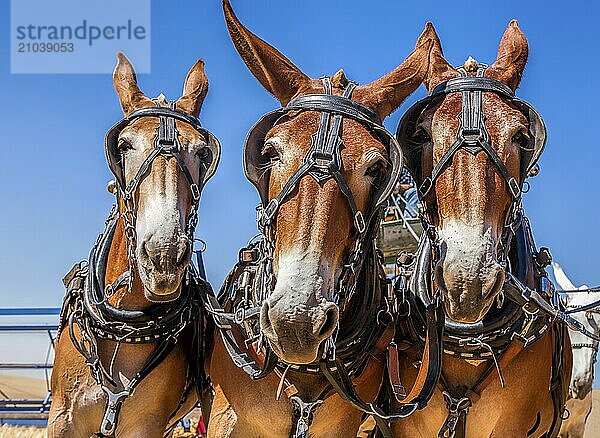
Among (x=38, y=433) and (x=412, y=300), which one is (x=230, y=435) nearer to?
(x=412, y=300)

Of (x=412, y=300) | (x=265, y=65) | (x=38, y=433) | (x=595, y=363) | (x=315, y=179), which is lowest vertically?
(x=38, y=433)

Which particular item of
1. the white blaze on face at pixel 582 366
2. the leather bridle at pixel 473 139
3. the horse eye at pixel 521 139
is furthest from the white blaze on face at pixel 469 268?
the white blaze on face at pixel 582 366

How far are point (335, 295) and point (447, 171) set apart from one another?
75 centimetres

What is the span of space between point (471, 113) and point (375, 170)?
1.69 feet

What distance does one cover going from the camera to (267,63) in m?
3.46

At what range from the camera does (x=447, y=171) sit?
322cm

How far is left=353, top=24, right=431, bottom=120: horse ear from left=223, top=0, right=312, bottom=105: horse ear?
0.28 metres

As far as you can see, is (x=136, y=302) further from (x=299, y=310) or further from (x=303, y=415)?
(x=299, y=310)

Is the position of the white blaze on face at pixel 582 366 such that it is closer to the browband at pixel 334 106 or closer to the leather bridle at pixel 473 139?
the leather bridle at pixel 473 139

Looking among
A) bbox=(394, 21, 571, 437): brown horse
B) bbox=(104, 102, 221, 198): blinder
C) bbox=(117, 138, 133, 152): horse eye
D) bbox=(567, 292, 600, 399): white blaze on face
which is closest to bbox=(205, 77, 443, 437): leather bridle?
bbox=(394, 21, 571, 437): brown horse

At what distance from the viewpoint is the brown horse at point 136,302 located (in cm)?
393

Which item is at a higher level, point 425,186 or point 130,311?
point 425,186

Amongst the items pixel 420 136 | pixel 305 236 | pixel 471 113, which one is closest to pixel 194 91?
pixel 420 136

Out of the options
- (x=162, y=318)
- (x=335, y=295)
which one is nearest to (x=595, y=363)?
(x=162, y=318)
